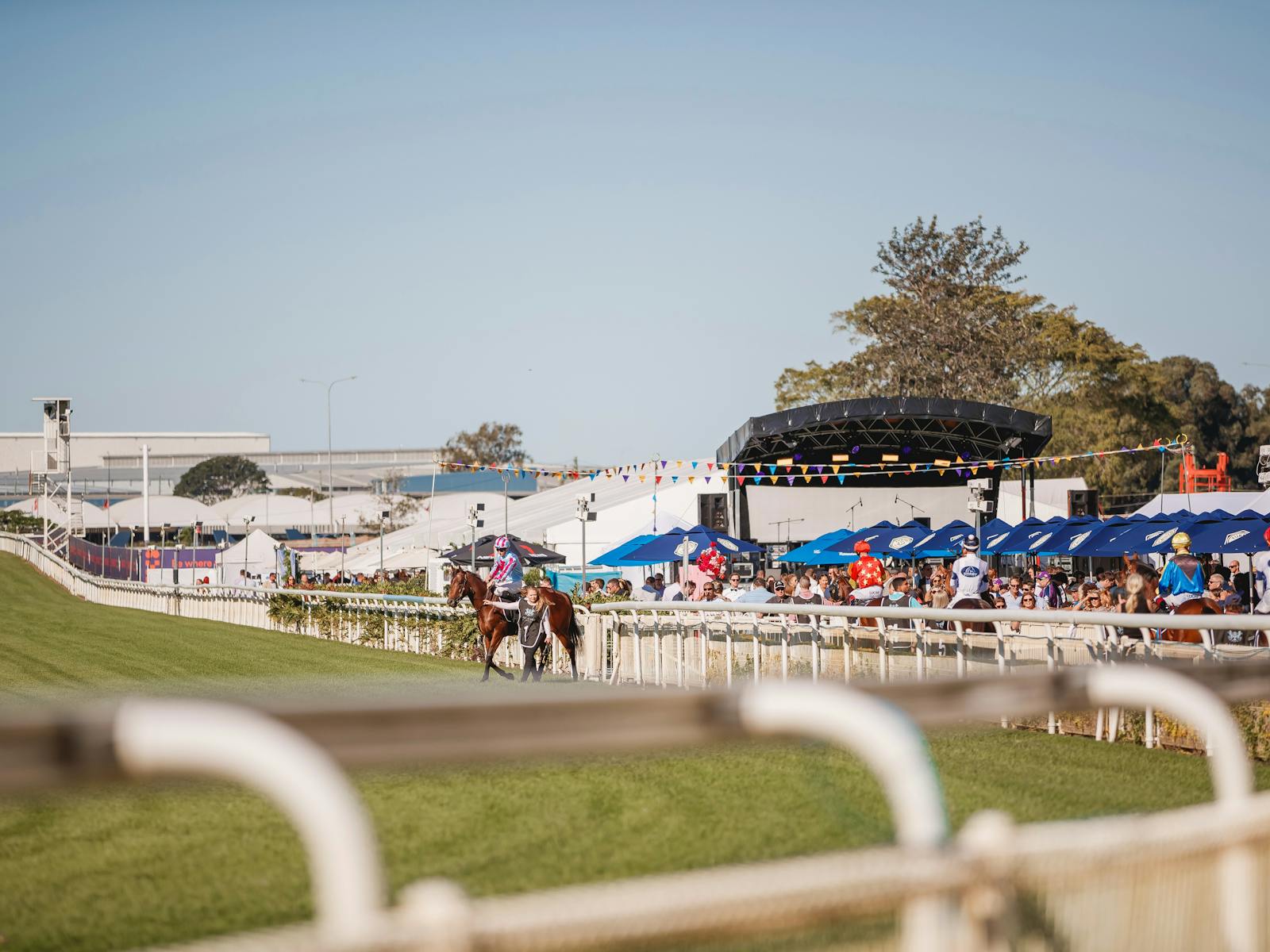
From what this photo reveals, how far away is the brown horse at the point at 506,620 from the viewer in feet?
58.0

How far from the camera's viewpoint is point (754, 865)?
2207mm

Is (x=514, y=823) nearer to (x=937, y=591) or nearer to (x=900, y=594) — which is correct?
(x=900, y=594)

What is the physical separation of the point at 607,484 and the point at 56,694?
37005mm

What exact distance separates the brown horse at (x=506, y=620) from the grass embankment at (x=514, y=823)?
29.3ft

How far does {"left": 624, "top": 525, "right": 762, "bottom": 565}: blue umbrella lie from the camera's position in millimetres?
24438

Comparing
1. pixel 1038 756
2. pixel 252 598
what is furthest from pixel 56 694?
pixel 252 598

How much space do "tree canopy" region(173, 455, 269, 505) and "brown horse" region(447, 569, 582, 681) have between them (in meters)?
110

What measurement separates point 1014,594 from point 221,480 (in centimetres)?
11414

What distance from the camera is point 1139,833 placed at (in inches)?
91.8

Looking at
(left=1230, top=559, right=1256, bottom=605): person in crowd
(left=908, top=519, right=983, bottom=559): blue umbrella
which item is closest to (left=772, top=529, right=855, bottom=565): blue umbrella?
(left=908, top=519, right=983, bottom=559): blue umbrella

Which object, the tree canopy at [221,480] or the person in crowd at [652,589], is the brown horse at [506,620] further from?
the tree canopy at [221,480]

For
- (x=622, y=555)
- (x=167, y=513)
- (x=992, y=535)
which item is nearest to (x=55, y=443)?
(x=167, y=513)

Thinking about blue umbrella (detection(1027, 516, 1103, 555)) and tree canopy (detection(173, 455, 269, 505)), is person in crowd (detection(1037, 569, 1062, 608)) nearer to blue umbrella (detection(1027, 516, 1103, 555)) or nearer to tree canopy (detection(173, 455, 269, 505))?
blue umbrella (detection(1027, 516, 1103, 555))

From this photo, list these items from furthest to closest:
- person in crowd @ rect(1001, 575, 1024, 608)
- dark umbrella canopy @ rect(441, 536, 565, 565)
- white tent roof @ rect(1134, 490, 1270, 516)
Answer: dark umbrella canopy @ rect(441, 536, 565, 565) < white tent roof @ rect(1134, 490, 1270, 516) < person in crowd @ rect(1001, 575, 1024, 608)
